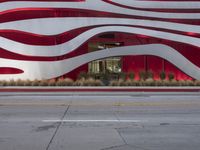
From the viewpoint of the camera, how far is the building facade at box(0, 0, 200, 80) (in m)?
29.6

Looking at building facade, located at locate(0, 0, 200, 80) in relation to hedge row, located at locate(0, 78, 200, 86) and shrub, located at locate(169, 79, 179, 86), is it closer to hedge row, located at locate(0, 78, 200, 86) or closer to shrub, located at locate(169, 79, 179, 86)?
hedge row, located at locate(0, 78, 200, 86)

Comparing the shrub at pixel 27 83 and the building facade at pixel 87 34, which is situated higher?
the building facade at pixel 87 34

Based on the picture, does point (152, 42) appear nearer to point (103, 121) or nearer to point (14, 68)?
point (14, 68)

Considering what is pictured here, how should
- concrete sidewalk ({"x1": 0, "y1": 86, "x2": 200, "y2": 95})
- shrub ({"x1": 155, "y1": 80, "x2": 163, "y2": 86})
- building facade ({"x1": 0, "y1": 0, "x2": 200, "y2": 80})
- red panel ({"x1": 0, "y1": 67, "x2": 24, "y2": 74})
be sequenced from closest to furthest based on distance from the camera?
1. concrete sidewalk ({"x1": 0, "y1": 86, "x2": 200, "y2": 95})
2. shrub ({"x1": 155, "y1": 80, "x2": 163, "y2": 86})
3. building facade ({"x1": 0, "y1": 0, "x2": 200, "y2": 80})
4. red panel ({"x1": 0, "y1": 67, "x2": 24, "y2": 74})

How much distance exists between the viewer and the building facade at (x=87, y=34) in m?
29.6

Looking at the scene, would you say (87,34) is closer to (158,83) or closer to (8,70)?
(8,70)

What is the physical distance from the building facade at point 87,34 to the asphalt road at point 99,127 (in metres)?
12.8

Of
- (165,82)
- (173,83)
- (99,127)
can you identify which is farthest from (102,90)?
(99,127)

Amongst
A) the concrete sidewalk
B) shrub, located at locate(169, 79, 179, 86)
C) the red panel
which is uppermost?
the red panel

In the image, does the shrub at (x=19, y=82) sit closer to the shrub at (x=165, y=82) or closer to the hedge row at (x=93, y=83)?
the hedge row at (x=93, y=83)

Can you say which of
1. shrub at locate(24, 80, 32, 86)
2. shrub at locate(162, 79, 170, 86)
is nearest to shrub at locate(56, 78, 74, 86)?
shrub at locate(24, 80, 32, 86)

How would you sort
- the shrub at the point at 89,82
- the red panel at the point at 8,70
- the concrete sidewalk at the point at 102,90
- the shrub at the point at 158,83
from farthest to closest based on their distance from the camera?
the red panel at the point at 8,70 → the shrub at the point at 158,83 → the shrub at the point at 89,82 → the concrete sidewalk at the point at 102,90

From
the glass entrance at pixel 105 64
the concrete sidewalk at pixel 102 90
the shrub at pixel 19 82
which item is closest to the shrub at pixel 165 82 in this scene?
the concrete sidewalk at pixel 102 90

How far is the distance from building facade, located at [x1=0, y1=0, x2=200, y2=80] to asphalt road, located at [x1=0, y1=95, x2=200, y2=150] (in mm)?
12824
